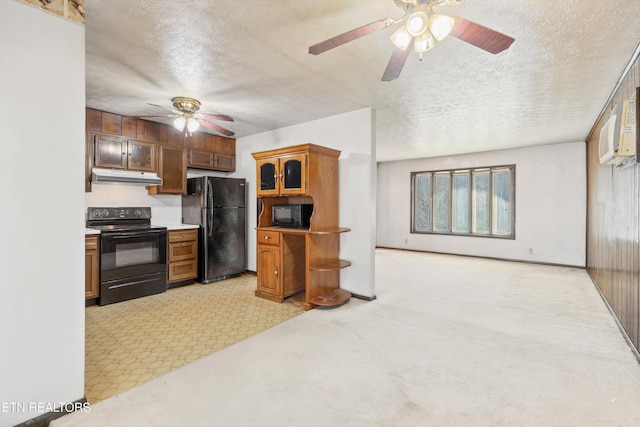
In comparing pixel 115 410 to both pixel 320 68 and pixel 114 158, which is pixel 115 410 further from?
pixel 114 158

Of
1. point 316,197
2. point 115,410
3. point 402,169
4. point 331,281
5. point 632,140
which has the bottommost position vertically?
point 115,410

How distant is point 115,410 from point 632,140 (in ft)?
13.6

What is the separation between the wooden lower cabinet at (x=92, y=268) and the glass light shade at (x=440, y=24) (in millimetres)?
4083

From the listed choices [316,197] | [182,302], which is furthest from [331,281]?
[182,302]

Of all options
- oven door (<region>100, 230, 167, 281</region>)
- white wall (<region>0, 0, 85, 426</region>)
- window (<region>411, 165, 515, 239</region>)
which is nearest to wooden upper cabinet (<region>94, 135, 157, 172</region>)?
oven door (<region>100, 230, 167, 281</region>)

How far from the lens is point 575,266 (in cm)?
575

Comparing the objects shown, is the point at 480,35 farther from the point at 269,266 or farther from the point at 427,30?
the point at 269,266

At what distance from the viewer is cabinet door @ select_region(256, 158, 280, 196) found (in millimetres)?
3851

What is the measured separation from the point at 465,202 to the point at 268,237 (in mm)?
5345

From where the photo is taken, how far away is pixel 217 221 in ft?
15.7

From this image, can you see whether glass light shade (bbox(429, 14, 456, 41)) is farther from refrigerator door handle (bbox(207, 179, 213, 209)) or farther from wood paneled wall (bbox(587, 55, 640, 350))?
refrigerator door handle (bbox(207, 179, 213, 209))

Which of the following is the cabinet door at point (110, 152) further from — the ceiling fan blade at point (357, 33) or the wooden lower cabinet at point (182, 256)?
the ceiling fan blade at point (357, 33)

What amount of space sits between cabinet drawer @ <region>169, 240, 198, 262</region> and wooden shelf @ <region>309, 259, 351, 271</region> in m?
2.18

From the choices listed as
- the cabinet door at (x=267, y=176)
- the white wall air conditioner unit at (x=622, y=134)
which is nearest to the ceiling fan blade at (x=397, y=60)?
the white wall air conditioner unit at (x=622, y=134)
